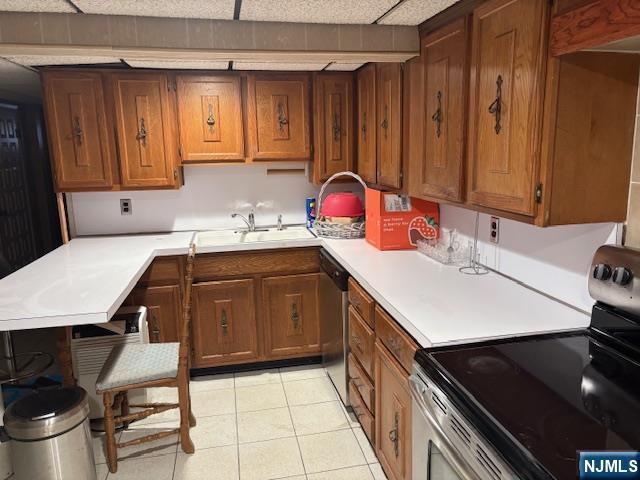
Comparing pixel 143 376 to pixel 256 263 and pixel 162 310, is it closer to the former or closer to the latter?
pixel 162 310

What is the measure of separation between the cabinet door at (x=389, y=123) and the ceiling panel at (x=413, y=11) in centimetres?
31

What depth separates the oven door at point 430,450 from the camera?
1.20m

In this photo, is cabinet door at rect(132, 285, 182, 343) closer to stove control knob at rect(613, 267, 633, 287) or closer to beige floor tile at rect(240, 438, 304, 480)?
beige floor tile at rect(240, 438, 304, 480)

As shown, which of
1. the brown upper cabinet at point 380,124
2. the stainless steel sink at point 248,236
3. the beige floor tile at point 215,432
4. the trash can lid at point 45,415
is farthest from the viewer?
the stainless steel sink at point 248,236

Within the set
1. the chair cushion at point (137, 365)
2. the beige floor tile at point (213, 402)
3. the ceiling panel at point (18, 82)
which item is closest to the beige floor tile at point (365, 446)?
the beige floor tile at point (213, 402)

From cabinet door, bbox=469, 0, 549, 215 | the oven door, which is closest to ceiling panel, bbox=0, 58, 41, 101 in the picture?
cabinet door, bbox=469, 0, 549, 215

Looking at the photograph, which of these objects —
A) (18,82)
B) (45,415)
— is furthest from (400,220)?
(18,82)

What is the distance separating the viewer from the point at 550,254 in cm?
185

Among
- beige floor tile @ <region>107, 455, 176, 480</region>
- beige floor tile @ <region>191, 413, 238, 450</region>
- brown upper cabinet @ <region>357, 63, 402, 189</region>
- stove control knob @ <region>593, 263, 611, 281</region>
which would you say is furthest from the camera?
brown upper cabinet @ <region>357, 63, 402, 189</region>

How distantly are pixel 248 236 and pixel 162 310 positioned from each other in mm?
744

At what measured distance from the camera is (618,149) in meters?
1.47

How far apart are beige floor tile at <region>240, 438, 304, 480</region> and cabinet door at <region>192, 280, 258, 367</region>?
0.79 m

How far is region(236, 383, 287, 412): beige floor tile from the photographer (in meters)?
2.78

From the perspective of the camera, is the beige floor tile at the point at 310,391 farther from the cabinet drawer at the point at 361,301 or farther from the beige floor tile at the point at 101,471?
the beige floor tile at the point at 101,471
